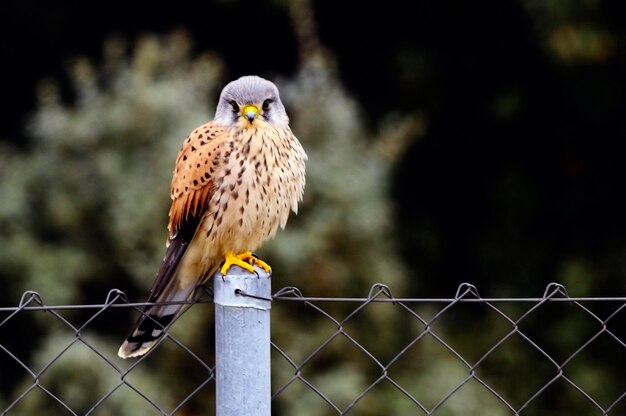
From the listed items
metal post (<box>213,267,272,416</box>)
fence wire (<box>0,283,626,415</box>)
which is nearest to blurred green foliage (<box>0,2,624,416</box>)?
fence wire (<box>0,283,626,415</box>)

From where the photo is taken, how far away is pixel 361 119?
6.11 meters

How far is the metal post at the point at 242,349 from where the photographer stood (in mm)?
1810

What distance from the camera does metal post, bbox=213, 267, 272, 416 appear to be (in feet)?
5.94

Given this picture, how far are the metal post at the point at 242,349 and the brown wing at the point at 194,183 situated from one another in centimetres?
95

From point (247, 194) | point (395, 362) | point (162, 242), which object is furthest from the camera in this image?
point (395, 362)

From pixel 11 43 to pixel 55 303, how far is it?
2488 millimetres

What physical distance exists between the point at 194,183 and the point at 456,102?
13.3 ft

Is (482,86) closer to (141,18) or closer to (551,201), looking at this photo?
(551,201)

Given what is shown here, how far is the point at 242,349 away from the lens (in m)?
1.81

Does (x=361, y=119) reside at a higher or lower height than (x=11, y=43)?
lower

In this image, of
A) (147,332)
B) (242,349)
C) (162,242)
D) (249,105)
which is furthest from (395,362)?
(242,349)

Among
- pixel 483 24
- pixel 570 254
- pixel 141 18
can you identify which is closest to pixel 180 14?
pixel 141 18

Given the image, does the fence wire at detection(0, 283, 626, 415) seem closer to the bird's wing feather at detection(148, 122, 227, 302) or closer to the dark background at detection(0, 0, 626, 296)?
the dark background at detection(0, 0, 626, 296)

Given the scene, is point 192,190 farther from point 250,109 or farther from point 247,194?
point 250,109
